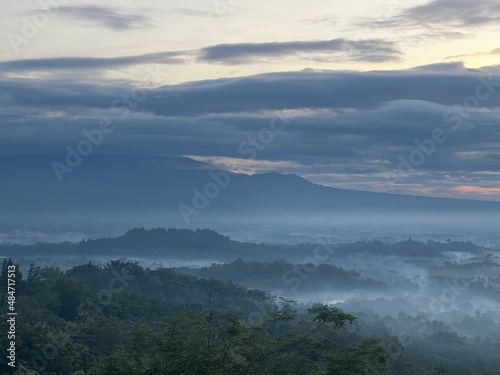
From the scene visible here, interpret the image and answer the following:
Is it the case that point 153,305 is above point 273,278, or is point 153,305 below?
above

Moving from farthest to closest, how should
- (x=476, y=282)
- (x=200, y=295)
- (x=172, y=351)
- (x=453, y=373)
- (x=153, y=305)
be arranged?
(x=476, y=282) → (x=200, y=295) → (x=153, y=305) → (x=453, y=373) → (x=172, y=351)

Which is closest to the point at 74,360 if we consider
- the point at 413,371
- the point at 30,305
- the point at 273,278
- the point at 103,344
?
the point at 103,344

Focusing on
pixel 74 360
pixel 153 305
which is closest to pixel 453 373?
pixel 153 305

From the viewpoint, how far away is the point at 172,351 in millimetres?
22766

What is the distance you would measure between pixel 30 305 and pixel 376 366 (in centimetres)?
3552

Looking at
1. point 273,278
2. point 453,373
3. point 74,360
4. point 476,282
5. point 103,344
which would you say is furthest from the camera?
point 476,282

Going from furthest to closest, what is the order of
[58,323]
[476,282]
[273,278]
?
1. [476,282]
2. [273,278]
3. [58,323]

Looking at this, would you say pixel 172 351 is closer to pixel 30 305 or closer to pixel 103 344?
pixel 103 344

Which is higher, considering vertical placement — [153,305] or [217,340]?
[217,340]

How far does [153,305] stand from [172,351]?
1746 inches

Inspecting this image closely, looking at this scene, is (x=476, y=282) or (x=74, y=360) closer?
(x=74, y=360)

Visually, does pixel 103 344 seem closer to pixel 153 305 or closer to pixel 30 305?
pixel 30 305

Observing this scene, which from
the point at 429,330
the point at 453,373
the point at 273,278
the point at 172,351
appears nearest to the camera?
the point at 172,351

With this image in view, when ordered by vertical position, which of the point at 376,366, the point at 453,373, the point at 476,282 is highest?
the point at 376,366
